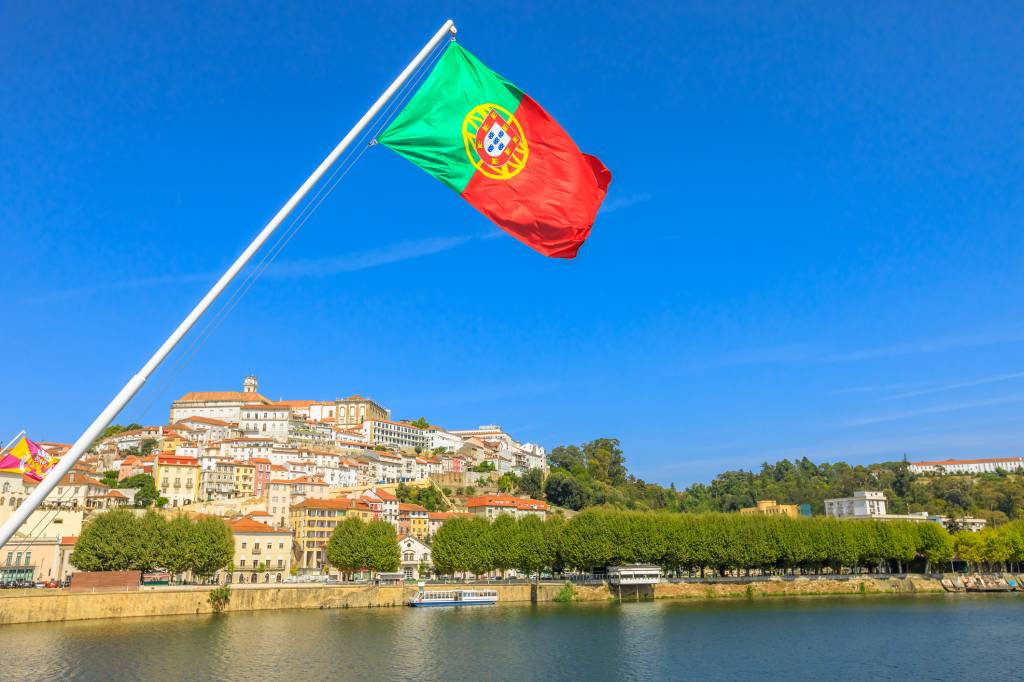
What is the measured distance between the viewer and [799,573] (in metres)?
76.8

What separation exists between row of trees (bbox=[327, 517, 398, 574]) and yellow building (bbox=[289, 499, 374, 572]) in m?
11.5

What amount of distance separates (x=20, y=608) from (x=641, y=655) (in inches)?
1394

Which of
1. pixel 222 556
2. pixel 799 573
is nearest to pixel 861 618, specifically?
pixel 799 573

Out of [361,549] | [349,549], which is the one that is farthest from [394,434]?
[361,549]

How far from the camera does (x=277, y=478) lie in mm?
103688

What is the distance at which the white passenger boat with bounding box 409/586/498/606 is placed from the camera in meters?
60.1

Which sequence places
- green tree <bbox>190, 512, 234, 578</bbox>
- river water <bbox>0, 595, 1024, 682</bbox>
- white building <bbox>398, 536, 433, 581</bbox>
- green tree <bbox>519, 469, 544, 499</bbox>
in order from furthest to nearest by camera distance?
green tree <bbox>519, 469, 544, 499</bbox>, white building <bbox>398, 536, 433, 581</bbox>, green tree <bbox>190, 512, 234, 578</bbox>, river water <bbox>0, 595, 1024, 682</bbox>

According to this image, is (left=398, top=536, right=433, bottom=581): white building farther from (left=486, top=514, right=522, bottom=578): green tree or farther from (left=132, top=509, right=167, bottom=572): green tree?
(left=132, top=509, right=167, bottom=572): green tree

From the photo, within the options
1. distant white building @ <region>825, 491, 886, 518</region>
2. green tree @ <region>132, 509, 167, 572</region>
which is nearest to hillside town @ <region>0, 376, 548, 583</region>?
green tree @ <region>132, 509, 167, 572</region>

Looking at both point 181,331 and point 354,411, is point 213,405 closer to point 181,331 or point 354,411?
point 354,411

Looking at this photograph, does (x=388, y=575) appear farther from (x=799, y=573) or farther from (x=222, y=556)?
(x=799, y=573)

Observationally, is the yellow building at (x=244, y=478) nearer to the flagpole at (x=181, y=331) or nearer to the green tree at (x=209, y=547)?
the green tree at (x=209, y=547)

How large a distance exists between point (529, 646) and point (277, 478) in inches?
2922

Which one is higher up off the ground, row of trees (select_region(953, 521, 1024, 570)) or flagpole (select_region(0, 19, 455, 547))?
flagpole (select_region(0, 19, 455, 547))
